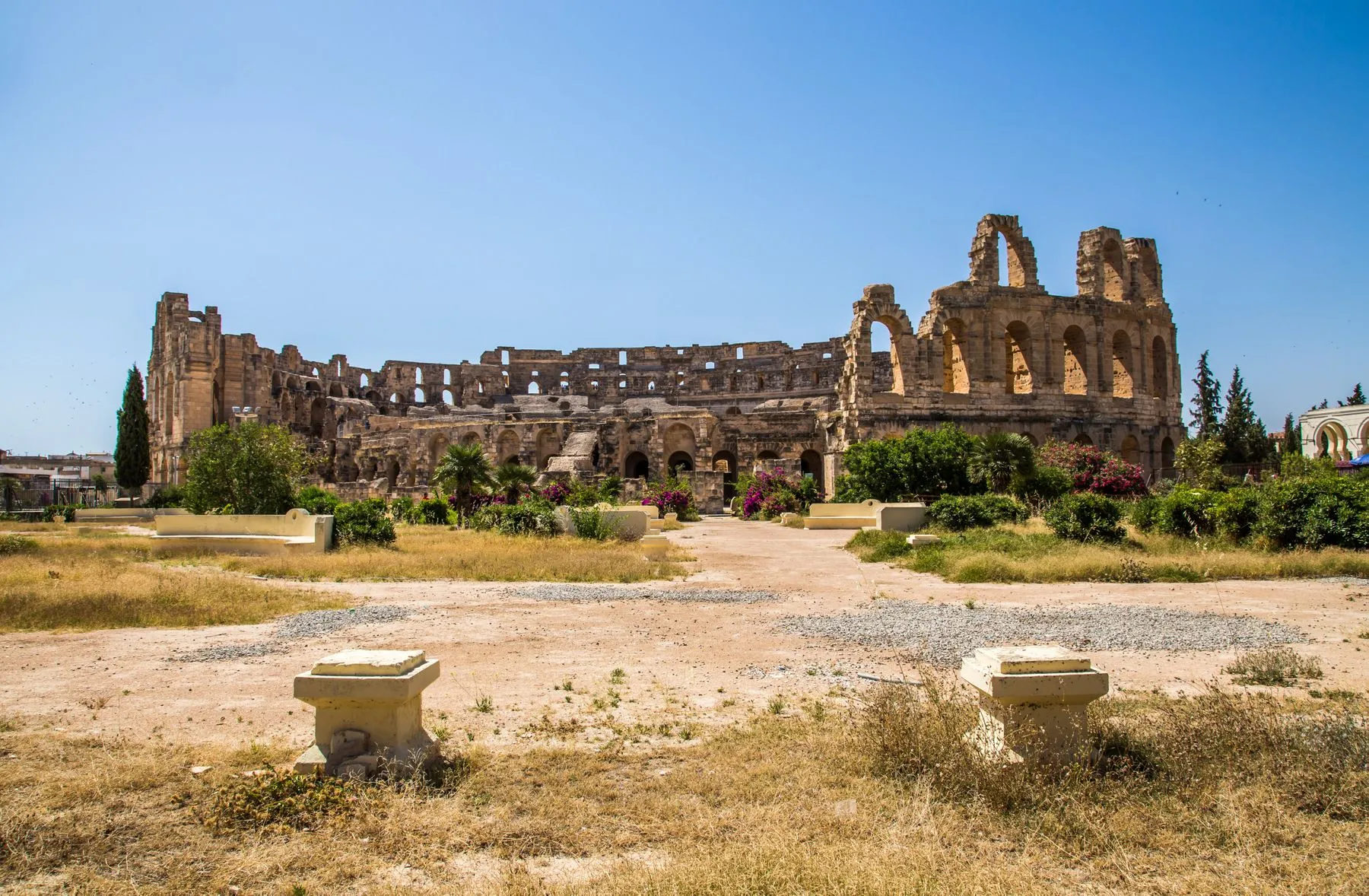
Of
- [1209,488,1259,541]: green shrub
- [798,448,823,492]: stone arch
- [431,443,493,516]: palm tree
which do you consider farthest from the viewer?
[798,448,823,492]: stone arch

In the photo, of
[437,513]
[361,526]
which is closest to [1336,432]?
[437,513]

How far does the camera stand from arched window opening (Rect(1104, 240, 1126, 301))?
32312mm

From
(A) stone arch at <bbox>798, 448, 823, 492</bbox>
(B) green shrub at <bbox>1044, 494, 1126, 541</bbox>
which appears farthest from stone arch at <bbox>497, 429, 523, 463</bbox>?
(B) green shrub at <bbox>1044, 494, 1126, 541</bbox>

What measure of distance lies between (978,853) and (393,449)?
38173 millimetres

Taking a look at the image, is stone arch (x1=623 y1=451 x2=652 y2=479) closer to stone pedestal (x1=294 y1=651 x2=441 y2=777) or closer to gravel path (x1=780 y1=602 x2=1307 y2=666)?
gravel path (x1=780 y1=602 x2=1307 y2=666)

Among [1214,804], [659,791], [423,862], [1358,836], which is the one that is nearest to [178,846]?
[423,862]

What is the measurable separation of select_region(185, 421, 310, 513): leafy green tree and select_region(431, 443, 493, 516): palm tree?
14.2 feet

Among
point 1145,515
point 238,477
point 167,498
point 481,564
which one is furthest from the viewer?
point 167,498

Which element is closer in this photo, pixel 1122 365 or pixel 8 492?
pixel 1122 365

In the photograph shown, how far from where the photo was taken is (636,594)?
11391 mm

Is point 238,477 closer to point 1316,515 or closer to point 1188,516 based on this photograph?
point 1188,516

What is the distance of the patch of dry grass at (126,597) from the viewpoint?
29.6 ft

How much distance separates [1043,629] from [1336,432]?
43356 mm

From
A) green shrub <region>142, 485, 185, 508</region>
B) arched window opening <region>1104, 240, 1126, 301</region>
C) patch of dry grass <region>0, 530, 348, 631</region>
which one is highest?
arched window opening <region>1104, 240, 1126, 301</region>
